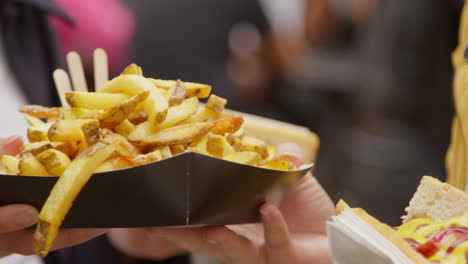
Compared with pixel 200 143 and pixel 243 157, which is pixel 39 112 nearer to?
pixel 200 143

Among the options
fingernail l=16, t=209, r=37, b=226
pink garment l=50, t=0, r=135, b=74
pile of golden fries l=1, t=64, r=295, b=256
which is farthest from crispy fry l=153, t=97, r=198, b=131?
pink garment l=50, t=0, r=135, b=74

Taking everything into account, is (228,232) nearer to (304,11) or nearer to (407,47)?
(304,11)

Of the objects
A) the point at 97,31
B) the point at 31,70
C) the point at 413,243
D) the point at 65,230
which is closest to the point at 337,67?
the point at 97,31

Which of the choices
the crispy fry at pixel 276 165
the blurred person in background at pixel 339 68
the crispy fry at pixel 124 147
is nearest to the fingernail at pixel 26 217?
the crispy fry at pixel 124 147

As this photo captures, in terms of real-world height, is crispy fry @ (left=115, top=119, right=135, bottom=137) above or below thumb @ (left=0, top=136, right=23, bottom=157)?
above

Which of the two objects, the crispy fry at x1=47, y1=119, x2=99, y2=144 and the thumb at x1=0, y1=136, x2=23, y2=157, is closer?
the crispy fry at x1=47, y1=119, x2=99, y2=144

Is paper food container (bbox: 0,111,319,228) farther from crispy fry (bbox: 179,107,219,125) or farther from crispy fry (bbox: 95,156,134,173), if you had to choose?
crispy fry (bbox: 179,107,219,125)
